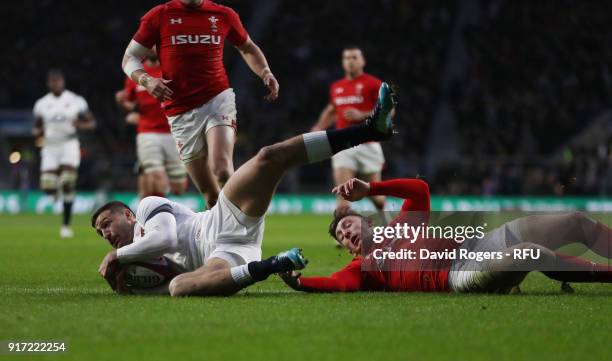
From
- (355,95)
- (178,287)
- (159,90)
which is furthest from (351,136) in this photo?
(355,95)

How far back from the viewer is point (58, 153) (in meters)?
15.8

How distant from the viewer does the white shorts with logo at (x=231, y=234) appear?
6.10 metres

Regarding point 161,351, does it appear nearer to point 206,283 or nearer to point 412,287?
point 206,283

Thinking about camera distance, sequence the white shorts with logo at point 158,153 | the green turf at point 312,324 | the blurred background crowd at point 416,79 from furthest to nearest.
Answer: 1. the blurred background crowd at point 416,79
2. the white shorts with logo at point 158,153
3. the green turf at point 312,324

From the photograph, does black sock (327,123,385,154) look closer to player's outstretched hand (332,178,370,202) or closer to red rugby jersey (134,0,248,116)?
player's outstretched hand (332,178,370,202)

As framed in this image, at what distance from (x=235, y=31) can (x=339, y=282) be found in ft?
10.5

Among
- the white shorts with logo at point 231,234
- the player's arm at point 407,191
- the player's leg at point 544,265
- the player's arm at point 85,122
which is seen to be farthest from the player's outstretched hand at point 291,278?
the player's arm at point 85,122

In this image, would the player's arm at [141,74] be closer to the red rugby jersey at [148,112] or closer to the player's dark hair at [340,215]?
the player's dark hair at [340,215]

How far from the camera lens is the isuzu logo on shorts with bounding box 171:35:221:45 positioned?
27.5 ft

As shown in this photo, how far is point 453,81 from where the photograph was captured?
88.1ft

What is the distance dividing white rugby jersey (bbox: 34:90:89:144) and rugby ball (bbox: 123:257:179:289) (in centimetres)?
990

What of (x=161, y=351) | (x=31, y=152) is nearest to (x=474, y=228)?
(x=161, y=351)

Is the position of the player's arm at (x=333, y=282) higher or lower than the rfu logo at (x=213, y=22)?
lower

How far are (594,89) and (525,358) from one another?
2404 cm
